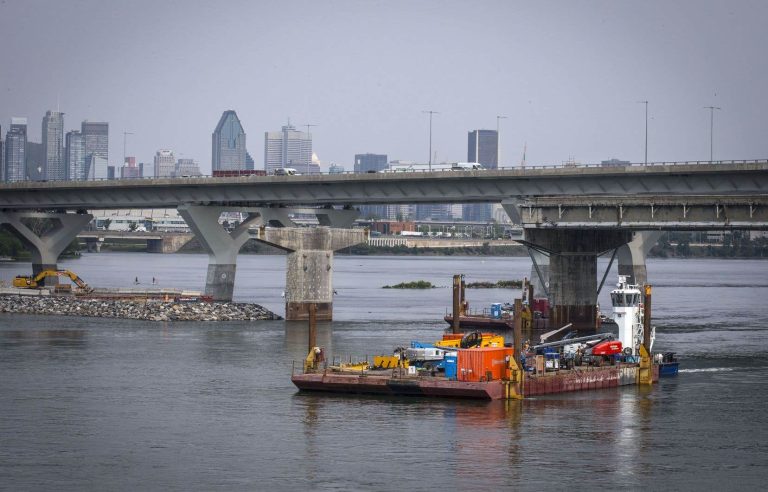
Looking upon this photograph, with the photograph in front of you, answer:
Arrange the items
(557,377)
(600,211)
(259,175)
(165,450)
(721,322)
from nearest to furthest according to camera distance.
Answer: (165,450) → (557,377) → (600,211) → (721,322) → (259,175)

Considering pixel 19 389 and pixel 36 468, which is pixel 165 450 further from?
pixel 19 389

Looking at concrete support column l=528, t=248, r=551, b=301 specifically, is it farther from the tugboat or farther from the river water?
the tugboat

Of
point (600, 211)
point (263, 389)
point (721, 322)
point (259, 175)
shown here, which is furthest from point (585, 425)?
point (259, 175)

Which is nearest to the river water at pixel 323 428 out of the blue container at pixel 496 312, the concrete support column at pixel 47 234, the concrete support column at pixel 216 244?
the blue container at pixel 496 312

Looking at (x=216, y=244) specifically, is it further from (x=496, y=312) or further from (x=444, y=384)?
(x=444, y=384)

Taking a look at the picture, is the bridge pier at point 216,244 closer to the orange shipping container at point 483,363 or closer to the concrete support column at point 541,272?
the concrete support column at point 541,272

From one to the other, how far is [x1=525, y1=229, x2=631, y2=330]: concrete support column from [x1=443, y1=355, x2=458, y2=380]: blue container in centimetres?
4107

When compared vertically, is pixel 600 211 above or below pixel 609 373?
above

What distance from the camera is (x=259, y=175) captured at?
12888 cm

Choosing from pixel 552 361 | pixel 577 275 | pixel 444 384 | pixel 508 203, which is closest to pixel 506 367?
pixel 444 384

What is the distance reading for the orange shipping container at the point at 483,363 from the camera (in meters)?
64.6

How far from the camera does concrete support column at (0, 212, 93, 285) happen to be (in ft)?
485

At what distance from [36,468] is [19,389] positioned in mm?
19686

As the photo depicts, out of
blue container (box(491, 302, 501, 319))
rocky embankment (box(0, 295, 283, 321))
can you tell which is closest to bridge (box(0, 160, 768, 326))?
blue container (box(491, 302, 501, 319))
